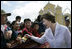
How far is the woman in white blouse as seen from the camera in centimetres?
384

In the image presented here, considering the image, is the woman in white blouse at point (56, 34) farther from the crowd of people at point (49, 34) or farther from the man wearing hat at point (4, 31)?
the man wearing hat at point (4, 31)

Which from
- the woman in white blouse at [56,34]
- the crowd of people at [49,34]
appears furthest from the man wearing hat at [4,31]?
the woman in white blouse at [56,34]

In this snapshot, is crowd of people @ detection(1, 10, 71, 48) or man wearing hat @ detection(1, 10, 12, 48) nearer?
crowd of people @ detection(1, 10, 71, 48)

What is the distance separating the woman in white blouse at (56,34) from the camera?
3838mm

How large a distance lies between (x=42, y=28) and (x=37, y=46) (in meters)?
1.36

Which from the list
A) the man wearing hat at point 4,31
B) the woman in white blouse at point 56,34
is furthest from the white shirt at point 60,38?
the man wearing hat at point 4,31

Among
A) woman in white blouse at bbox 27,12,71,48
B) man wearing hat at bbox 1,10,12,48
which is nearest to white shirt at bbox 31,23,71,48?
woman in white blouse at bbox 27,12,71,48

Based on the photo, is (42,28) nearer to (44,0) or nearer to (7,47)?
(44,0)

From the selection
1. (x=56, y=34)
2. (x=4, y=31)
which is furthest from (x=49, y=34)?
(x=4, y=31)

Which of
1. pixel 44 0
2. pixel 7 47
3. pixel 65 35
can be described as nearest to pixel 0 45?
pixel 7 47

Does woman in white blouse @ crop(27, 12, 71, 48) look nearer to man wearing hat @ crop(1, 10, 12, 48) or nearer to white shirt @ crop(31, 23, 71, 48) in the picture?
white shirt @ crop(31, 23, 71, 48)

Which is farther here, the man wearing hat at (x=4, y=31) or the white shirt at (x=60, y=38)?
the man wearing hat at (x=4, y=31)

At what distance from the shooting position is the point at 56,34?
3.91 metres

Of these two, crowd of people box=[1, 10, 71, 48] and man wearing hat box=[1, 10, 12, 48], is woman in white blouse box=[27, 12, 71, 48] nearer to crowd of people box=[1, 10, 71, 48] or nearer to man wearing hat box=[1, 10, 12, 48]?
crowd of people box=[1, 10, 71, 48]
